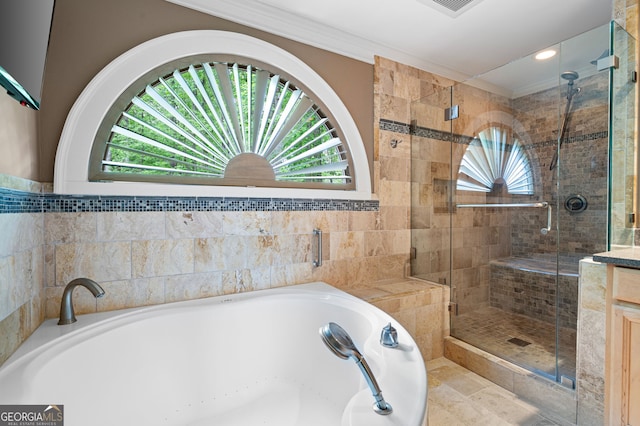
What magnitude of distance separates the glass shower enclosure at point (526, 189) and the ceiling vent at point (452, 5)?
23.8 inches

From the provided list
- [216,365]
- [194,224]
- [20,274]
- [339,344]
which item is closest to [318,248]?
[194,224]

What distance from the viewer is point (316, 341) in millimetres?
1641

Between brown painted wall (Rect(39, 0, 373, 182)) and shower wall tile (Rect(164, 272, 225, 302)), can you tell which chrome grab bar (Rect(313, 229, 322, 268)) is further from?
brown painted wall (Rect(39, 0, 373, 182))

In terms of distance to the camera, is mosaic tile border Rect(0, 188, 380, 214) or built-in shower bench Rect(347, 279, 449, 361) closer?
mosaic tile border Rect(0, 188, 380, 214)

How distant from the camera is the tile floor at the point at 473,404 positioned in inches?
62.7

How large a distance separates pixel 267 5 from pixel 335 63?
60 cm

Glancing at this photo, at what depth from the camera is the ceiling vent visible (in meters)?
1.83

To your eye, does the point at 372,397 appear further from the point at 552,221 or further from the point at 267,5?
the point at 267,5

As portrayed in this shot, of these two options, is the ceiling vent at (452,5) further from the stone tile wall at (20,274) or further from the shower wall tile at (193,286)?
the stone tile wall at (20,274)

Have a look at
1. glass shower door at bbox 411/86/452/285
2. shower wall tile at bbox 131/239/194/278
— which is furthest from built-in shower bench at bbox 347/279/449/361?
shower wall tile at bbox 131/239/194/278

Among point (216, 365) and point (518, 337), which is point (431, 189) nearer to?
point (518, 337)

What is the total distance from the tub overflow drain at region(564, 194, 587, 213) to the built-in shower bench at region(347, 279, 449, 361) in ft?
3.27
